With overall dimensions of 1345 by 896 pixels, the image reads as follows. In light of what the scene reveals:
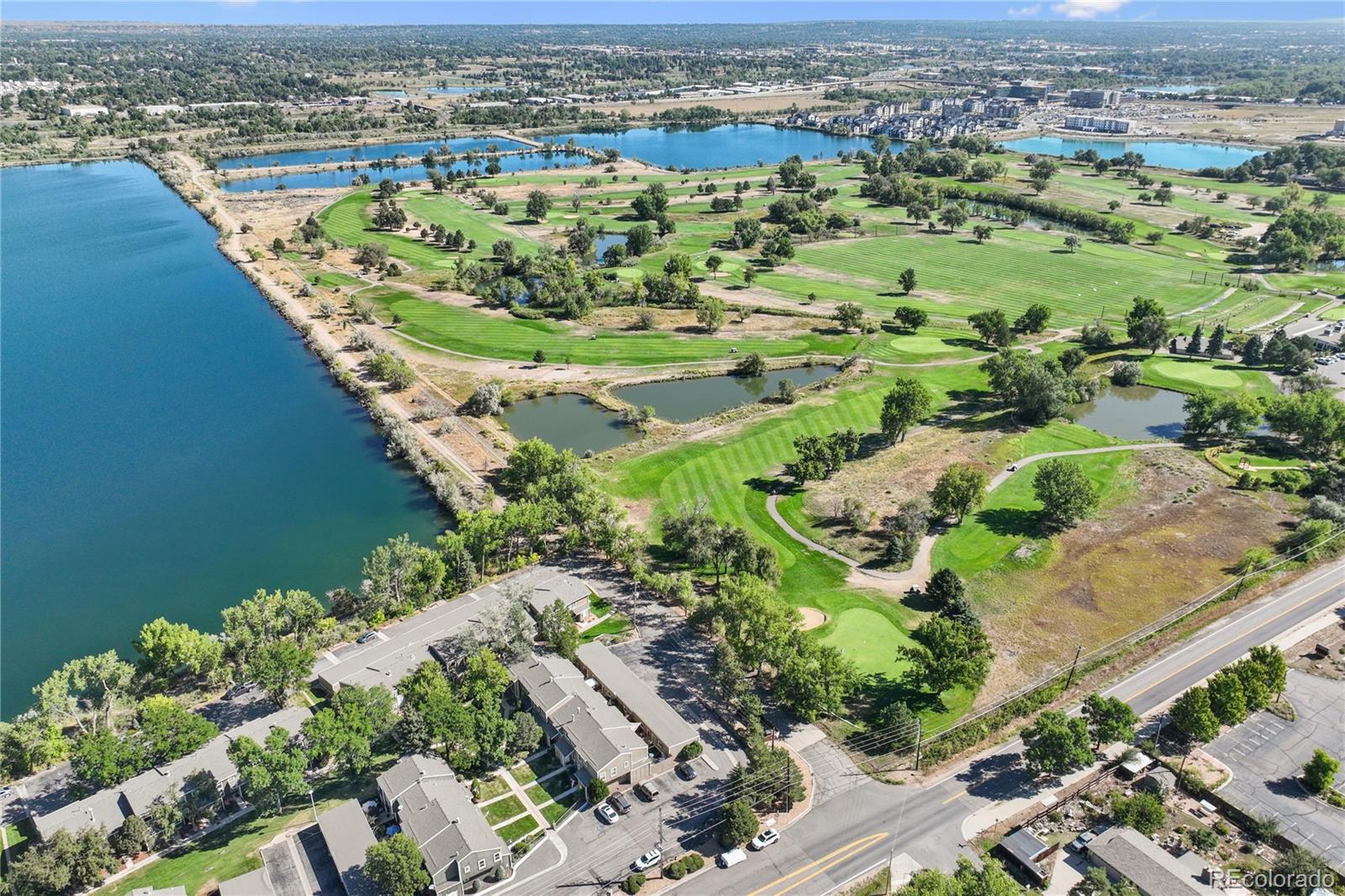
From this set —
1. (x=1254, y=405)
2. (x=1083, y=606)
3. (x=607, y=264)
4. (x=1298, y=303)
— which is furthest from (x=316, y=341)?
(x=1298, y=303)

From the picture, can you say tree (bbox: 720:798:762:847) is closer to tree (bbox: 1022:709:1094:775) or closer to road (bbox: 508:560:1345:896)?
road (bbox: 508:560:1345:896)

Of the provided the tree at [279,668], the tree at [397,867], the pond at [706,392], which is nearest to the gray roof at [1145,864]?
the tree at [397,867]

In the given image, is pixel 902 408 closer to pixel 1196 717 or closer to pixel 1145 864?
pixel 1196 717

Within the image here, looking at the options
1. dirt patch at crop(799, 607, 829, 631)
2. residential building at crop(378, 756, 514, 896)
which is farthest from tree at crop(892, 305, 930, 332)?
residential building at crop(378, 756, 514, 896)

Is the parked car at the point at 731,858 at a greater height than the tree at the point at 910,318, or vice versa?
the tree at the point at 910,318

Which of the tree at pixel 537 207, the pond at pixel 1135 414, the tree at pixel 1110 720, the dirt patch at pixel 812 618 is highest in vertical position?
the tree at pixel 537 207

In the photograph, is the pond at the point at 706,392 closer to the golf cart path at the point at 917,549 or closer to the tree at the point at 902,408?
the tree at the point at 902,408
